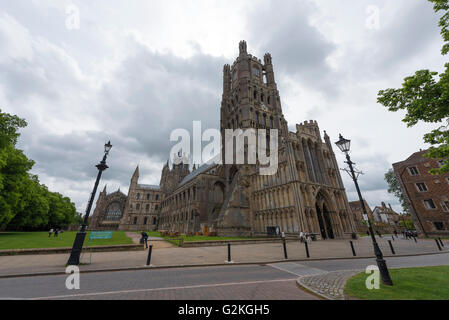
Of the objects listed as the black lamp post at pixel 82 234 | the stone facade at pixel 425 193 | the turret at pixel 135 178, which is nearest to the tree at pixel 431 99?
the black lamp post at pixel 82 234

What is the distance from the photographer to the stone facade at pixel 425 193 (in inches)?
Result: 1045

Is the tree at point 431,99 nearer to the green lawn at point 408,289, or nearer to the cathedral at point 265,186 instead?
the green lawn at point 408,289

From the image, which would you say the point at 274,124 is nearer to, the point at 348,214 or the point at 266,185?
the point at 266,185

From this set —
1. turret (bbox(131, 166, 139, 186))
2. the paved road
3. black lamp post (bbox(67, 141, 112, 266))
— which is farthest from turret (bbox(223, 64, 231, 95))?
the paved road

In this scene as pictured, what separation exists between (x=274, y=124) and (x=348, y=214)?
23.8 metres

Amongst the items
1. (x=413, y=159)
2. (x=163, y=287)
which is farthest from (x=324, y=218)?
(x=163, y=287)

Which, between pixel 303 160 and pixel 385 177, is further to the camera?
pixel 385 177

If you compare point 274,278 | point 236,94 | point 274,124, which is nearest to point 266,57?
point 236,94

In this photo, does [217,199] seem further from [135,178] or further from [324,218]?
[135,178]

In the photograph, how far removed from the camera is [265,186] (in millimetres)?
30172

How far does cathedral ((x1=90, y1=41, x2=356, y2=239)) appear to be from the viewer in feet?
86.2

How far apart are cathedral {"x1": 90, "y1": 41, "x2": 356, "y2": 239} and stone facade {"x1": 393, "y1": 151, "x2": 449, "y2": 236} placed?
1116cm

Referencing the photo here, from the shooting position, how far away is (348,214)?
28047mm
